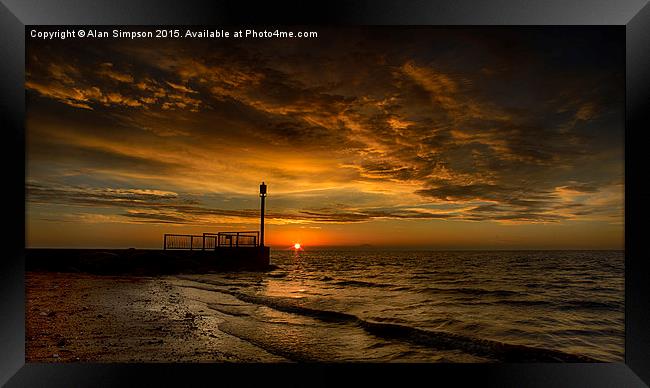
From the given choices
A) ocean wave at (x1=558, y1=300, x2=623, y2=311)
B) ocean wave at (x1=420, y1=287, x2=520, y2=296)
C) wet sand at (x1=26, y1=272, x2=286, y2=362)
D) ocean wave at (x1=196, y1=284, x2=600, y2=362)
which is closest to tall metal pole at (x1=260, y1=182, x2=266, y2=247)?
wet sand at (x1=26, y1=272, x2=286, y2=362)

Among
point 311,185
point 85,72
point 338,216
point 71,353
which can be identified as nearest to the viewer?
A: point 71,353

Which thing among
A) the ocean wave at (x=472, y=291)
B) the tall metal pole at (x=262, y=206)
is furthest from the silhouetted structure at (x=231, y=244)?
the ocean wave at (x=472, y=291)

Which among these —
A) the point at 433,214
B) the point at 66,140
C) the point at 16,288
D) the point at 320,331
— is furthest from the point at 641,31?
the point at 433,214

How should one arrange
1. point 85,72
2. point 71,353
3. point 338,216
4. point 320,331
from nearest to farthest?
point 71,353, point 85,72, point 320,331, point 338,216

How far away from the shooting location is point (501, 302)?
1388cm

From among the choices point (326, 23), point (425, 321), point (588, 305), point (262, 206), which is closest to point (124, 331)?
point (326, 23)

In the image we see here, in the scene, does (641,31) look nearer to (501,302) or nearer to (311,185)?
(311,185)

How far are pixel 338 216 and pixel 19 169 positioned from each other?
11.0 meters

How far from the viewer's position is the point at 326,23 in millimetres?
4426

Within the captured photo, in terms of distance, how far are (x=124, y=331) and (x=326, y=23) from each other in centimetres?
546

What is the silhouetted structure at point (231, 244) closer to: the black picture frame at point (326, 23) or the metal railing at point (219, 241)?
the metal railing at point (219, 241)

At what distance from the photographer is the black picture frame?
14.0 feet

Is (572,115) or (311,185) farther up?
(572,115)

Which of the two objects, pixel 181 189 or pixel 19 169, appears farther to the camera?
pixel 181 189
